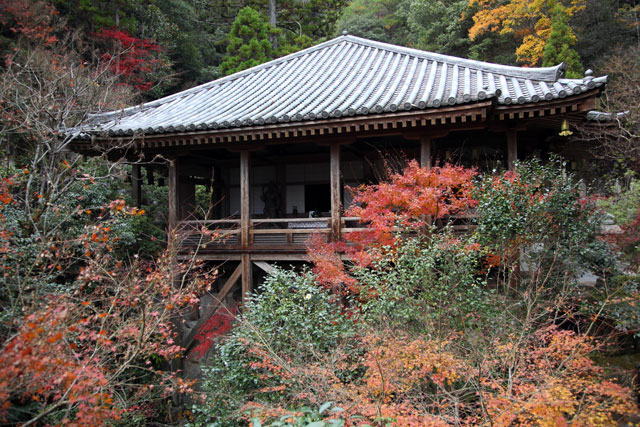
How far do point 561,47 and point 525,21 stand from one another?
3.34m

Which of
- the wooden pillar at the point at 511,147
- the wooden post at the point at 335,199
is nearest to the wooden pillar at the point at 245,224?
the wooden post at the point at 335,199

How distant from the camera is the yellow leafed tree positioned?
58.0 feet

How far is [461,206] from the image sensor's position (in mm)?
6801

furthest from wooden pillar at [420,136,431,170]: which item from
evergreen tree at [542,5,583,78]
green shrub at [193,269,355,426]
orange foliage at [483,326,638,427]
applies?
evergreen tree at [542,5,583,78]

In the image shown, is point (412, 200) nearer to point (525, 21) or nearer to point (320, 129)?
point (320, 129)

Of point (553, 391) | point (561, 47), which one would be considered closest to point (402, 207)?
point (553, 391)

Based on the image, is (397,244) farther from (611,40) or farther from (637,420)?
(611,40)

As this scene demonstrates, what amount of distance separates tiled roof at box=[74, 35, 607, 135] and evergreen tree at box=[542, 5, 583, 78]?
928 cm

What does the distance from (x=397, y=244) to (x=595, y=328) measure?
12.3 ft

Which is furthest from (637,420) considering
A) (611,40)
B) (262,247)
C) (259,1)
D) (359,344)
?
(259,1)

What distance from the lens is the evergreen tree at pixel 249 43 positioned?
18.6 meters

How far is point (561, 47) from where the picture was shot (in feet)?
54.5

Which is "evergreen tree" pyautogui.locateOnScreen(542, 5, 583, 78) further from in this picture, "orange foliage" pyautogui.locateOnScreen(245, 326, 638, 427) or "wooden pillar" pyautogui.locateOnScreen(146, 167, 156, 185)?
"wooden pillar" pyautogui.locateOnScreen(146, 167, 156, 185)

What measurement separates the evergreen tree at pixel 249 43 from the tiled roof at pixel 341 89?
678 centimetres
